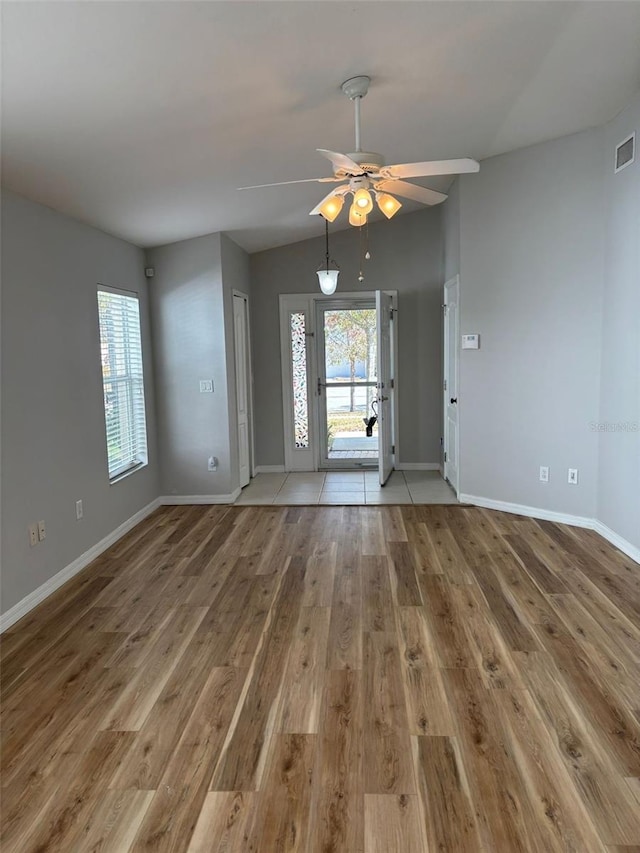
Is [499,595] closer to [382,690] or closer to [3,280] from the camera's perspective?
[382,690]

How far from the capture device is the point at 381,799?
1.96 metres

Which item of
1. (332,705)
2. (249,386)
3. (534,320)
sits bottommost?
(332,705)

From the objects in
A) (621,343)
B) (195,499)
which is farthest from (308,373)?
(621,343)

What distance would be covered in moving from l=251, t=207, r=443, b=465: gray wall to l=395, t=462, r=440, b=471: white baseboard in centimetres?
5

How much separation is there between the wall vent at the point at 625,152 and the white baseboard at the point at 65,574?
180 inches

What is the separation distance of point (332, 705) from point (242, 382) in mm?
4303

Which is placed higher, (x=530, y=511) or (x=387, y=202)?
(x=387, y=202)

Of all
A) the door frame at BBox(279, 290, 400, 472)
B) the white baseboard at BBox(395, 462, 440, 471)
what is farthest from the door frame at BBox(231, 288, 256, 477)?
the white baseboard at BBox(395, 462, 440, 471)

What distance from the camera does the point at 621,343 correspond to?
4.12 metres

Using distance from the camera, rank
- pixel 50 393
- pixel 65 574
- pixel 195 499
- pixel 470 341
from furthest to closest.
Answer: pixel 195 499
pixel 470 341
pixel 65 574
pixel 50 393

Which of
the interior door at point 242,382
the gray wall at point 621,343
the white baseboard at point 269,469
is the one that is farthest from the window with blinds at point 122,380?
the gray wall at point 621,343

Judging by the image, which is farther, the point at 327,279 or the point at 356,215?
the point at 327,279

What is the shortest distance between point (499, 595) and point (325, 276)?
10.5 feet

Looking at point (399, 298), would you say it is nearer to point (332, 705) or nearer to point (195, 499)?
point (195, 499)
